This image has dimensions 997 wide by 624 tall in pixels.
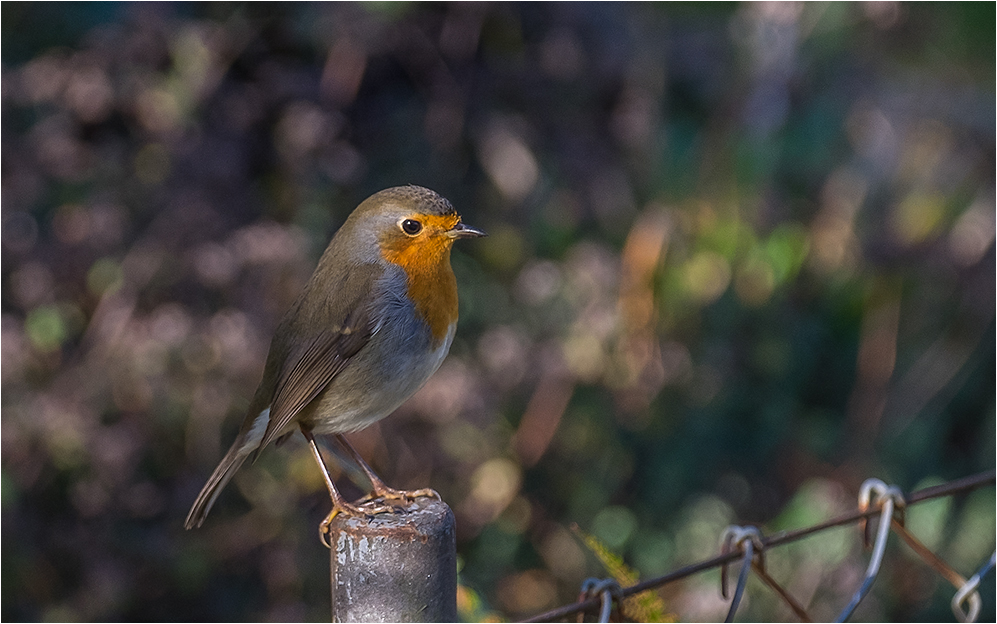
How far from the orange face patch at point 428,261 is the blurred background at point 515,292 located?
1282 millimetres

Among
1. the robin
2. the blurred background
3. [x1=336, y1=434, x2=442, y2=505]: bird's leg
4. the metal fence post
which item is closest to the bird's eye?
the robin

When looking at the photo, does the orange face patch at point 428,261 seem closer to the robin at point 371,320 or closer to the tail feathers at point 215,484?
the robin at point 371,320

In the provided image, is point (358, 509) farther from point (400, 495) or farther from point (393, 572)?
point (393, 572)

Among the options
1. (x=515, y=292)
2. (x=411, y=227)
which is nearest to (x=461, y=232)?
(x=411, y=227)

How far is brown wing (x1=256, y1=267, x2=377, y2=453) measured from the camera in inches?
77.5

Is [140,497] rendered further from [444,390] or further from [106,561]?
[444,390]

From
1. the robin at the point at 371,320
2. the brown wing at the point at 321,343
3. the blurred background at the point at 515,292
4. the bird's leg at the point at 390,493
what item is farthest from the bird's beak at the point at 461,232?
the blurred background at the point at 515,292

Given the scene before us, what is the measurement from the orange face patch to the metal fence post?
0.66 metres

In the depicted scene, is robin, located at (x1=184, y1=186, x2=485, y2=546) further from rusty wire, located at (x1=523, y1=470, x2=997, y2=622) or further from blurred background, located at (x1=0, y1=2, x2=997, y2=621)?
blurred background, located at (x1=0, y1=2, x2=997, y2=621)

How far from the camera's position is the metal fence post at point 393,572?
1.36 meters

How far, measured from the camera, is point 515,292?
393cm

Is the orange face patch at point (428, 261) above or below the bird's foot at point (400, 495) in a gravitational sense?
above

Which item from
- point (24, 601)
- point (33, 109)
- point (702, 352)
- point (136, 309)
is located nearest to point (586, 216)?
point (702, 352)

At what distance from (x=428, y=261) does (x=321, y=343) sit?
0.27 metres
